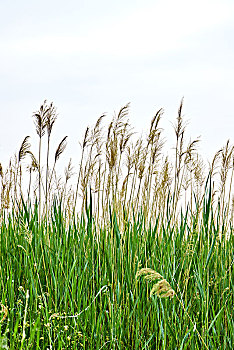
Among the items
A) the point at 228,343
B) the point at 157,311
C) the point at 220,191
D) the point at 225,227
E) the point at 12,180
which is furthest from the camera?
the point at 12,180

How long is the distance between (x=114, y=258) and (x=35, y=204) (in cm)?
109

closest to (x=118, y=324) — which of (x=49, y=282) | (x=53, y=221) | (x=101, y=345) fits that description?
(x=101, y=345)

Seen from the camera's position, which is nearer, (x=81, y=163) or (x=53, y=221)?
(x=81, y=163)

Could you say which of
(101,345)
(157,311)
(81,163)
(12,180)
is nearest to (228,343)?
(157,311)

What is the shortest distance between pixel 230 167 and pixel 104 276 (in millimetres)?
1302

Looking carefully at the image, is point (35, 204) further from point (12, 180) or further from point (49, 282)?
point (49, 282)

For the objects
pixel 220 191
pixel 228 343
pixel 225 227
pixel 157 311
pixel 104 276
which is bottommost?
pixel 228 343

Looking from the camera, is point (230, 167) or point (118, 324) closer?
point (118, 324)

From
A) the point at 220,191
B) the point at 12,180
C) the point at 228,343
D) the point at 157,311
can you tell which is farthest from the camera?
the point at 12,180

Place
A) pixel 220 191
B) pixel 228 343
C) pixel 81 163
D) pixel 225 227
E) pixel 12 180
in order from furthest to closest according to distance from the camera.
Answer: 1. pixel 12 180
2. pixel 225 227
3. pixel 220 191
4. pixel 81 163
5. pixel 228 343

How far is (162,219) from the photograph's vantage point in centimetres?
343

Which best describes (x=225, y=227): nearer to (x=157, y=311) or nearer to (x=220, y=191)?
(x=220, y=191)

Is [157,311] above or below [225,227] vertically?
below

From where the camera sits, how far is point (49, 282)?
3.19 metres
